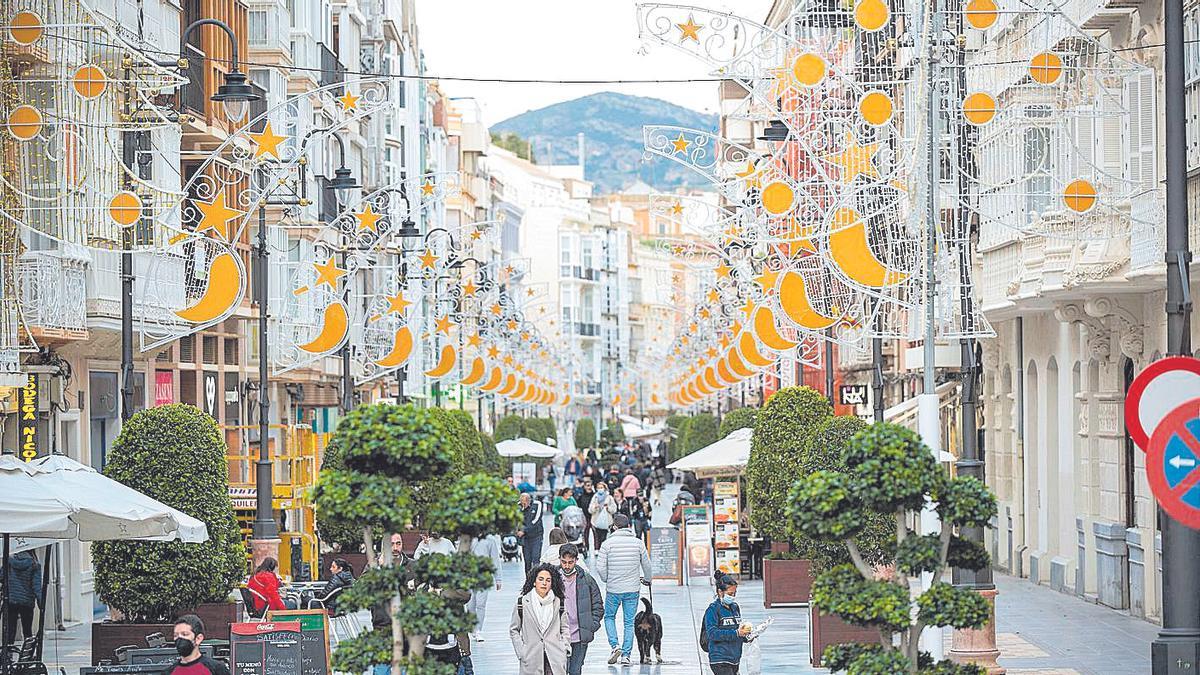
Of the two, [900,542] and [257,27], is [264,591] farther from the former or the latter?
[257,27]

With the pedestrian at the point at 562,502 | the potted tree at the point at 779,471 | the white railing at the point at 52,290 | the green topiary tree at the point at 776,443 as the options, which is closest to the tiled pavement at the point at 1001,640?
the potted tree at the point at 779,471

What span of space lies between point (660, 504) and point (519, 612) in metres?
48.5

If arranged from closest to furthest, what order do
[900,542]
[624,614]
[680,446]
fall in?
[900,542], [624,614], [680,446]

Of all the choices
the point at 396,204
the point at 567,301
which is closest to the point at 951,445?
the point at 396,204

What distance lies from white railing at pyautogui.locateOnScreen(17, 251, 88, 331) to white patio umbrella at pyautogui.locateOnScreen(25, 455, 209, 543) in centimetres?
706

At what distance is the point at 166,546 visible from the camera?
64.9 feet

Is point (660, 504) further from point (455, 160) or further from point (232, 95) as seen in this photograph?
→ point (232, 95)

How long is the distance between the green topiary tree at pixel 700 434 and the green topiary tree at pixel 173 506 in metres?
44.9

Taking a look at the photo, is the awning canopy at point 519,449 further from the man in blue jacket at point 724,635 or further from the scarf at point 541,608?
the scarf at point 541,608

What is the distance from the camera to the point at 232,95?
19859 millimetres

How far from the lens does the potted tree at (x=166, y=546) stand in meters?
19.6

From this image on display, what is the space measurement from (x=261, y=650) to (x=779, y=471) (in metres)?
12.0

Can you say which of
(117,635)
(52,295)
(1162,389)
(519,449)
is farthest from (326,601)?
(519,449)

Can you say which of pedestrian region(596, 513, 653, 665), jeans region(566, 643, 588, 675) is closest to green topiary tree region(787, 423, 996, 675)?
jeans region(566, 643, 588, 675)
